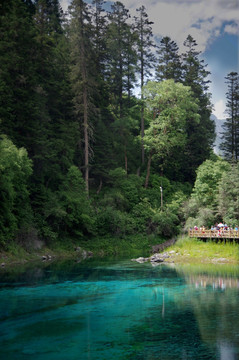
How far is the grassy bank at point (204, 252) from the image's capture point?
3556 cm

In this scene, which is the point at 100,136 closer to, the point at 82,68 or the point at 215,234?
the point at 82,68

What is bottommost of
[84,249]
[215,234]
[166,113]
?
[84,249]

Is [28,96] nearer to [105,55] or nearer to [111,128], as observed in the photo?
[111,128]

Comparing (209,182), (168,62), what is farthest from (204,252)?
(168,62)

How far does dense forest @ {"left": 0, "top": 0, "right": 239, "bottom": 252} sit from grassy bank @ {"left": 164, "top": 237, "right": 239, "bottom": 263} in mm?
4667

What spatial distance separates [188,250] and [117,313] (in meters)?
21.2

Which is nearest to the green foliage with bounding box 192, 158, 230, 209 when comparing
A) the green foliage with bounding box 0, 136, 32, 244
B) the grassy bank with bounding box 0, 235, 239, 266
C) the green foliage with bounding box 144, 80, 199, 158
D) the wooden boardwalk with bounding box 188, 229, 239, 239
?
the wooden boardwalk with bounding box 188, 229, 239, 239

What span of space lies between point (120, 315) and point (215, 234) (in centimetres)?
2209

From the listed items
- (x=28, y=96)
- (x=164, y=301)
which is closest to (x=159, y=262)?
(x=164, y=301)

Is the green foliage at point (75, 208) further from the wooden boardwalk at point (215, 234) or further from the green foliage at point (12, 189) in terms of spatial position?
the wooden boardwalk at point (215, 234)

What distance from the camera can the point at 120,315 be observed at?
17984 mm

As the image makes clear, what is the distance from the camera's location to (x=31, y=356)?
12.6 meters

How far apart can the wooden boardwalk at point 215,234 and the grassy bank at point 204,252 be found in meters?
0.54

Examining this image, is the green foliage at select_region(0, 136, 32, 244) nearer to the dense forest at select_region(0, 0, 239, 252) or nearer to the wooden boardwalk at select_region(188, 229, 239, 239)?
the dense forest at select_region(0, 0, 239, 252)
